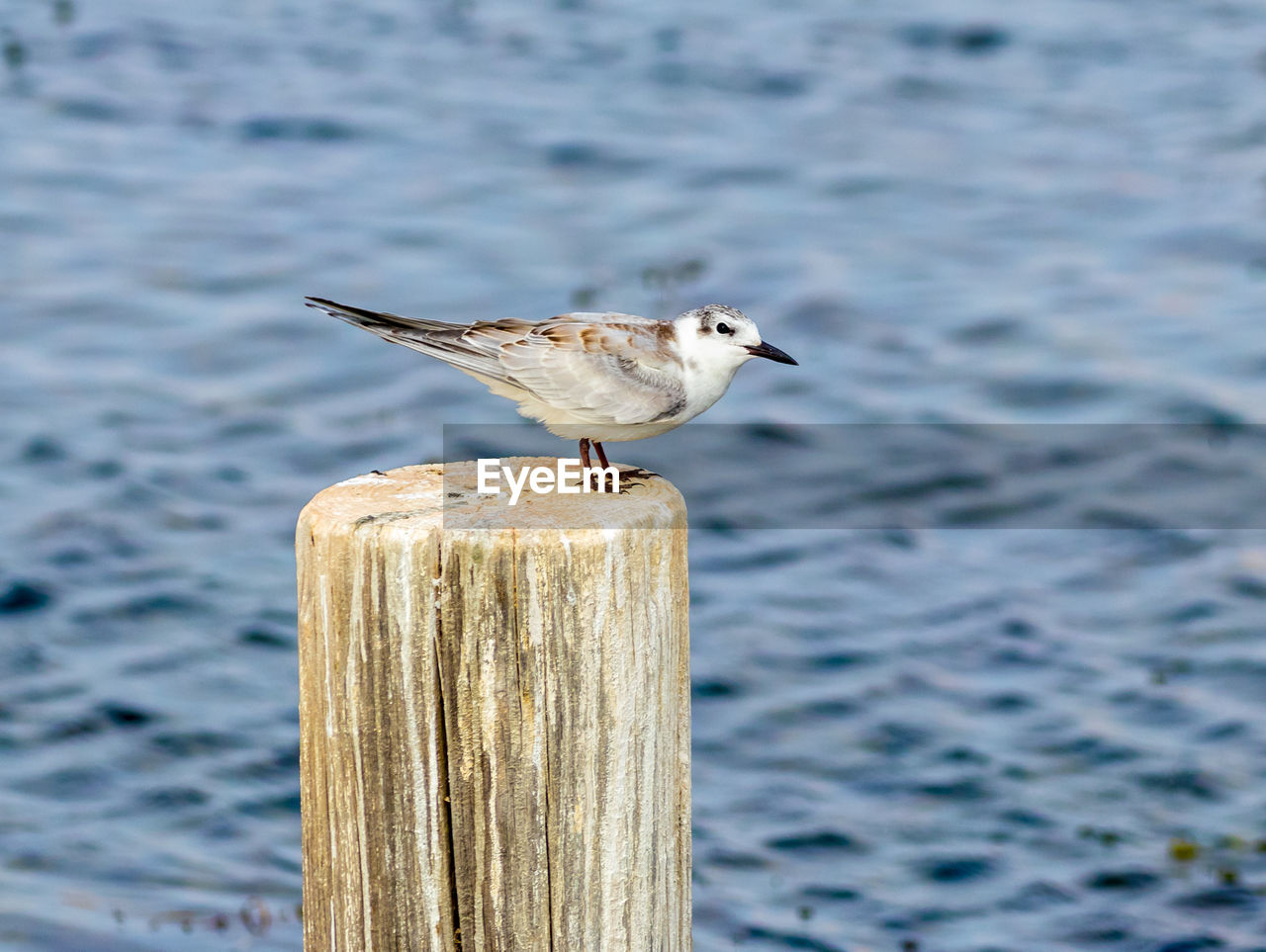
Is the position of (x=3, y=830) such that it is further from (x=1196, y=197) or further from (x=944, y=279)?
(x=1196, y=197)

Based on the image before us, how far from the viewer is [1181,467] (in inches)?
411

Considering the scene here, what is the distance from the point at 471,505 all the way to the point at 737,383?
7.84 metres

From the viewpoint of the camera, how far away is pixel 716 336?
455 centimetres

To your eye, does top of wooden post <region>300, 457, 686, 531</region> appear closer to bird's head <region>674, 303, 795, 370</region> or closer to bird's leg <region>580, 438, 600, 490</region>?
bird's leg <region>580, 438, 600, 490</region>

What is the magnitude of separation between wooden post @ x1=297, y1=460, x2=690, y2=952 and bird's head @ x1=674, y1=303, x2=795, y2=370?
1.02m

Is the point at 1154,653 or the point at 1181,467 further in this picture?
the point at 1181,467

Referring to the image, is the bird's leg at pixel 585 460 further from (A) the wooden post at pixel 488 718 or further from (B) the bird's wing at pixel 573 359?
(A) the wooden post at pixel 488 718

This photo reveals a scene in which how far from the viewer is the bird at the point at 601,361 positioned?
4426mm

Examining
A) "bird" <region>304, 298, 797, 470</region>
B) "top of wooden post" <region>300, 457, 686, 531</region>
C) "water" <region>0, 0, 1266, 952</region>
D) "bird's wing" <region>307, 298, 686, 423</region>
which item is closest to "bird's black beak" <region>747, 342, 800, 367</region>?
"bird" <region>304, 298, 797, 470</region>

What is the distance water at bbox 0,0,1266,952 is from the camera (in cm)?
757

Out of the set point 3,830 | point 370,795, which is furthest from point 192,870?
point 370,795

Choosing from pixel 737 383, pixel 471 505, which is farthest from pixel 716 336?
pixel 737 383

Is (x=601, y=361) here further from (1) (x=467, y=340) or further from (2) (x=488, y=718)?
(2) (x=488, y=718)

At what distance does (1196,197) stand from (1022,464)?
168 inches
